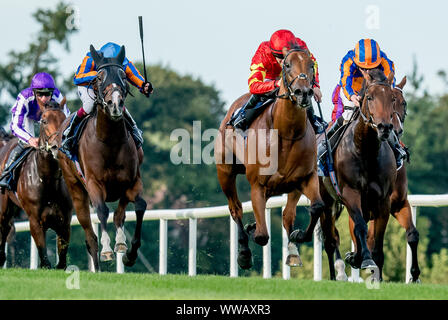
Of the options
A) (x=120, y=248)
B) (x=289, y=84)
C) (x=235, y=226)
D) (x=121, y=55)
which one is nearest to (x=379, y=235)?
(x=289, y=84)

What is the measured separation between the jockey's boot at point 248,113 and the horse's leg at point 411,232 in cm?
190

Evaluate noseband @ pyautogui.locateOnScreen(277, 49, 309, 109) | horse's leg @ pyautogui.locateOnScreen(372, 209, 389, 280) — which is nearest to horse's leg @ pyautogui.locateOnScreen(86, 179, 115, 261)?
noseband @ pyautogui.locateOnScreen(277, 49, 309, 109)

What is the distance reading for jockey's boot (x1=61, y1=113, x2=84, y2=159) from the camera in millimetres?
10125

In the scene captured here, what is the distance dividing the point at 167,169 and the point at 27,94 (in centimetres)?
3483

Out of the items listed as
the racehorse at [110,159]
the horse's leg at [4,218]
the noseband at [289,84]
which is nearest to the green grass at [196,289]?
the racehorse at [110,159]

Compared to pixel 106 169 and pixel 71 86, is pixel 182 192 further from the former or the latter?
pixel 106 169

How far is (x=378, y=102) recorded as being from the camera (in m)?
8.71

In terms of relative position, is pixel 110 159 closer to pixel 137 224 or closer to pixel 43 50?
pixel 137 224

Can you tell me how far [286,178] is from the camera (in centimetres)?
878

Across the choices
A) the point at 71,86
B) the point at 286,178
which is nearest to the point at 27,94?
the point at 286,178

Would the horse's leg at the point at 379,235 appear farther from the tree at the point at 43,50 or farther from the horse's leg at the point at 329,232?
the tree at the point at 43,50

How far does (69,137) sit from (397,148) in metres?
3.25

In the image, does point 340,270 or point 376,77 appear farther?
point 340,270

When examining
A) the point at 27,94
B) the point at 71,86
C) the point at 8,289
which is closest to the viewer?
the point at 8,289
